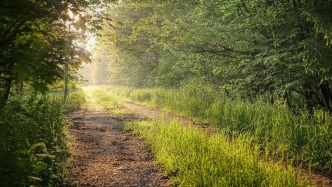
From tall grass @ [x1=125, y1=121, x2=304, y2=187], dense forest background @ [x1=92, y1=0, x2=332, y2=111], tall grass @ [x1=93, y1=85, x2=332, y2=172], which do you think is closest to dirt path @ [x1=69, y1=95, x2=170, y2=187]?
tall grass @ [x1=125, y1=121, x2=304, y2=187]

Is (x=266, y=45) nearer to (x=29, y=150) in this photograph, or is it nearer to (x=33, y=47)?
(x=33, y=47)

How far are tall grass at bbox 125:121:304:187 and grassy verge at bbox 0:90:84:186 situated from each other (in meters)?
1.97

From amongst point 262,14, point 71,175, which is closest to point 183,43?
point 262,14

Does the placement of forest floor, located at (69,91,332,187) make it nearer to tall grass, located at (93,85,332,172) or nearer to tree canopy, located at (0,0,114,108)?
tall grass, located at (93,85,332,172)

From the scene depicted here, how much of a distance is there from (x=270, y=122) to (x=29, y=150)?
19.2 ft

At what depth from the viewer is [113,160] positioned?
6.32 m

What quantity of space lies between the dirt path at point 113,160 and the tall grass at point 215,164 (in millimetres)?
353

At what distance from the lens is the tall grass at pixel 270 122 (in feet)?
18.5

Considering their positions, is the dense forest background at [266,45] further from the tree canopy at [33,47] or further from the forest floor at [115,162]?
the forest floor at [115,162]

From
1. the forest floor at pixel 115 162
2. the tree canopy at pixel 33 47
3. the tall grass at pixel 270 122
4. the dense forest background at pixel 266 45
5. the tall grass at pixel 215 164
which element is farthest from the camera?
the dense forest background at pixel 266 45

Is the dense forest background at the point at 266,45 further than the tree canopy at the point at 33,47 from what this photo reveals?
Yes

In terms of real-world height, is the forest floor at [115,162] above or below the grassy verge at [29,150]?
below

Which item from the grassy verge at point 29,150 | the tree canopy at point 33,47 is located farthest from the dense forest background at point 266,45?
the grassy verge at point 29,150

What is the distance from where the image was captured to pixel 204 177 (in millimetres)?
4082
